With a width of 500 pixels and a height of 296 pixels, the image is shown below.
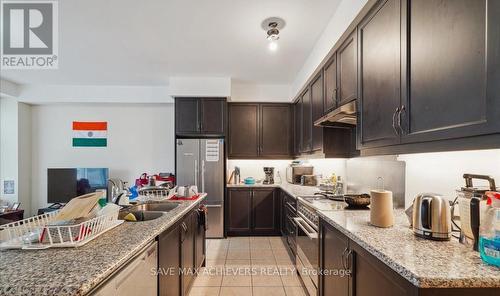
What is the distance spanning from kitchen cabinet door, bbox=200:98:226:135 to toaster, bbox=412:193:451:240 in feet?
11.1

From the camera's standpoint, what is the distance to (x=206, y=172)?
4148 millimetres

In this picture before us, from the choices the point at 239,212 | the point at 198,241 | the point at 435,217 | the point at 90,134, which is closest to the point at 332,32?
the point at 435,217

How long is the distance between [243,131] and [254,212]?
150cm

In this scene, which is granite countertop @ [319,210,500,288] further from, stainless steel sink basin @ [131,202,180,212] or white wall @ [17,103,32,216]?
white wall @ [17,103,32,216]

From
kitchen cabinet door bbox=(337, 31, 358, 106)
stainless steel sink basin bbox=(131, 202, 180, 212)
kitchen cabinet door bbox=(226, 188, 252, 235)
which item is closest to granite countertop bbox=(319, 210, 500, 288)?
Answer: kitchen cabinet door bbox=(337, 31, 358, 106)

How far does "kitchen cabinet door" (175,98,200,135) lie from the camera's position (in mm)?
4219

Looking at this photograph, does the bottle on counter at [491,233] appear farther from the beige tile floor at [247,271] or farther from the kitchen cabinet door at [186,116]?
the kitchen cabinet door at [186,116]

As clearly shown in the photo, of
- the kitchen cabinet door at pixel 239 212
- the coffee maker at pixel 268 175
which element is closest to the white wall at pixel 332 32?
the coffee maker at pixel 268 175

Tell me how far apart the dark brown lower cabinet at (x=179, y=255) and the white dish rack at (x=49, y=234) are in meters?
0.41

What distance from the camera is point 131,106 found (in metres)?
4.80

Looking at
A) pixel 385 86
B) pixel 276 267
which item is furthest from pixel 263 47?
pixel 276 267

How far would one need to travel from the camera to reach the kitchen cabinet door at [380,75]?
140 cm

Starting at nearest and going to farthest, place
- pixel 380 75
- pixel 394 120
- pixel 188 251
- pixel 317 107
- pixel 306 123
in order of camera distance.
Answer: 1. pixel 394 120
2. pixel 380 75
3. pixel 188 251
4. pixel 317 107
5. pixel 306 123

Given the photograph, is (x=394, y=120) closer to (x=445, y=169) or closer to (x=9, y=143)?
(x=445, y=169)
